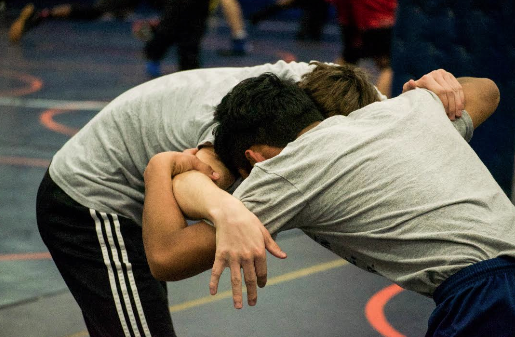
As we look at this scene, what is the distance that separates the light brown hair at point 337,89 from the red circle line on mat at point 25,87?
577 cm

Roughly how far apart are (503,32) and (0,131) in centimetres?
383

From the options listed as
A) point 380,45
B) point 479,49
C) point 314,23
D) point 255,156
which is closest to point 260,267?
point 255,156

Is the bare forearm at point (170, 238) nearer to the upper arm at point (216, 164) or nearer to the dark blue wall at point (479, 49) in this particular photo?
the upper arm at point (216, 164)

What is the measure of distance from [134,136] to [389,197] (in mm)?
885

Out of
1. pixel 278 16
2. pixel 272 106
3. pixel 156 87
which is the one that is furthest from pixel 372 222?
pixel 278 16

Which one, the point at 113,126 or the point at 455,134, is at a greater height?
the point at 455,134

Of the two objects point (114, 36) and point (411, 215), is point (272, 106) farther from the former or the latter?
point (114, 36)

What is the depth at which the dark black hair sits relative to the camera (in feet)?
5.94

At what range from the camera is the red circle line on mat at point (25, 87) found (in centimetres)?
727

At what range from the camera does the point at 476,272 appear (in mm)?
1640

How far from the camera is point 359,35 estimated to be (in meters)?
6.21

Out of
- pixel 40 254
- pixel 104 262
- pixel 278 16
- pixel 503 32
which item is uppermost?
pixel 503 32

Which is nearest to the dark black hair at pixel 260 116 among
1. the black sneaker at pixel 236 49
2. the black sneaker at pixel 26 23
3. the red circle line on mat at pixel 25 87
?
Result: the red circle line on mat at pixel 25 87

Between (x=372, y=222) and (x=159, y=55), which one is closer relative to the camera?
(x=372, y=222)
